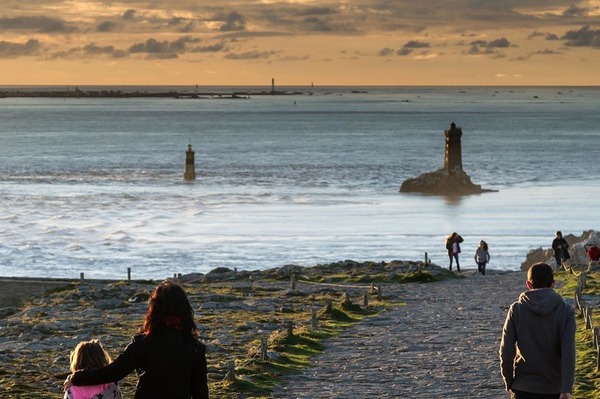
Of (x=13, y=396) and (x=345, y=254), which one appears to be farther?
(x=345, y=254)

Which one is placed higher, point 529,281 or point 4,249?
point 529,281

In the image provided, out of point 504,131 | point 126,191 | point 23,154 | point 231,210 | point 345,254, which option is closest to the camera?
point 345,254

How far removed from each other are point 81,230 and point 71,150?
263ft

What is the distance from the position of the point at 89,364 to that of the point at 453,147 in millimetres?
69230

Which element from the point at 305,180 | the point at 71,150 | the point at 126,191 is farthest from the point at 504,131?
the point at 126,191

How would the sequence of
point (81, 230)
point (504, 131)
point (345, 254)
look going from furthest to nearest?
point (504, 131) < point (81, 230) < point (345, 254)

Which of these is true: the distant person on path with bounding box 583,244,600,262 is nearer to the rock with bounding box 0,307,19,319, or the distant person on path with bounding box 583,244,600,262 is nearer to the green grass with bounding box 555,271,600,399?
the green grass with bounding box 555,271,600,399

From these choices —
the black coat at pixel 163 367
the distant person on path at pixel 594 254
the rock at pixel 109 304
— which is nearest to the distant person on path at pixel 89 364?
the black coat at pixel 163 367

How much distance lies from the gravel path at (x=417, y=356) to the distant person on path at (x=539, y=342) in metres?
5.38

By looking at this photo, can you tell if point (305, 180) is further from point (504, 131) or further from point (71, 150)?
point (504, 131)

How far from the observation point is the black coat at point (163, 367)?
7262mm

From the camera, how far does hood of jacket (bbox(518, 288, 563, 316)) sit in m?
8.52

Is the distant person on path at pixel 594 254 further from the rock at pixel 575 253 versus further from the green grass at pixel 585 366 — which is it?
the green grass at pixel 585 366

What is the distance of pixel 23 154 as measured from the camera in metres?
124
